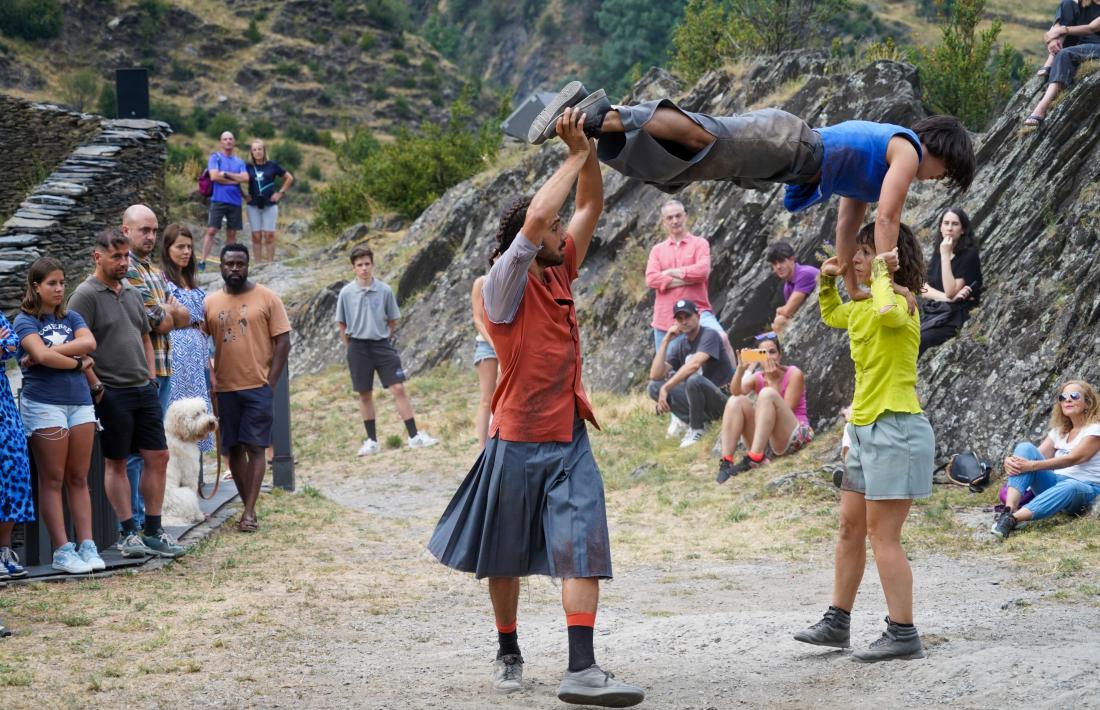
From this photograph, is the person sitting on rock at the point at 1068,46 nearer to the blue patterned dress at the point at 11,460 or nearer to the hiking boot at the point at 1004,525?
the hiking boot at the point at 1004,525

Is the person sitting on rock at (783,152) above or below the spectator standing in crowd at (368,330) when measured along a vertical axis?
above

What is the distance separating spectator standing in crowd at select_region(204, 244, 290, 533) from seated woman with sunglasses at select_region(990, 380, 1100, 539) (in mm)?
5540

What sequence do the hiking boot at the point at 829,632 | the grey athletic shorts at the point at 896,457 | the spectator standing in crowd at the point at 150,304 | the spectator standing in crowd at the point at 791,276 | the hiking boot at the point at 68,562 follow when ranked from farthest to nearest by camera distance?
the spectator standing in crowd at the point at 791,276 → the spectator standing in crowd at the point at 150,304 → the hiking boot at the point at 68,562 → the hiking boot at the point at 829,632 → the grey athletic shorts at the point at 896,457

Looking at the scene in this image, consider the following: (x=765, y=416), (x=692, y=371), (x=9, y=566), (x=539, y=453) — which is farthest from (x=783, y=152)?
(x=692, y=371)

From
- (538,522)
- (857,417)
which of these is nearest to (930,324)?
(857,417)

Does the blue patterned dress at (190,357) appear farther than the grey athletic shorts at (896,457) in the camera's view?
Yes

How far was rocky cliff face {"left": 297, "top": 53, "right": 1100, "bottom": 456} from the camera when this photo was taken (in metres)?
10.4

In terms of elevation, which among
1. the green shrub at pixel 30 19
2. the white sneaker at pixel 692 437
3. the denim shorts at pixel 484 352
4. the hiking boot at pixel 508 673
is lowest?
the hiking boot at pixel 508 673

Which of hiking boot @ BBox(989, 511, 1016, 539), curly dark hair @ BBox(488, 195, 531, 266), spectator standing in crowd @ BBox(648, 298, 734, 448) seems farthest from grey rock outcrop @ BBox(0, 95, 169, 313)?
hiking boot @ BBox(989, 511, 1016, 539)

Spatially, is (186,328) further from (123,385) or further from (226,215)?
(226,215)

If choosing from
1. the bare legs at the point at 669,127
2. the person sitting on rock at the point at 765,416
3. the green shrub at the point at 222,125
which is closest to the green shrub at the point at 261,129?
the green shrub at the point at 222,125

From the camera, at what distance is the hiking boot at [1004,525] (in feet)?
28.1

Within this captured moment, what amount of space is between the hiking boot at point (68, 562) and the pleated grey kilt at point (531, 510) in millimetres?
3447

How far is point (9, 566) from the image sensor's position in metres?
7.41
